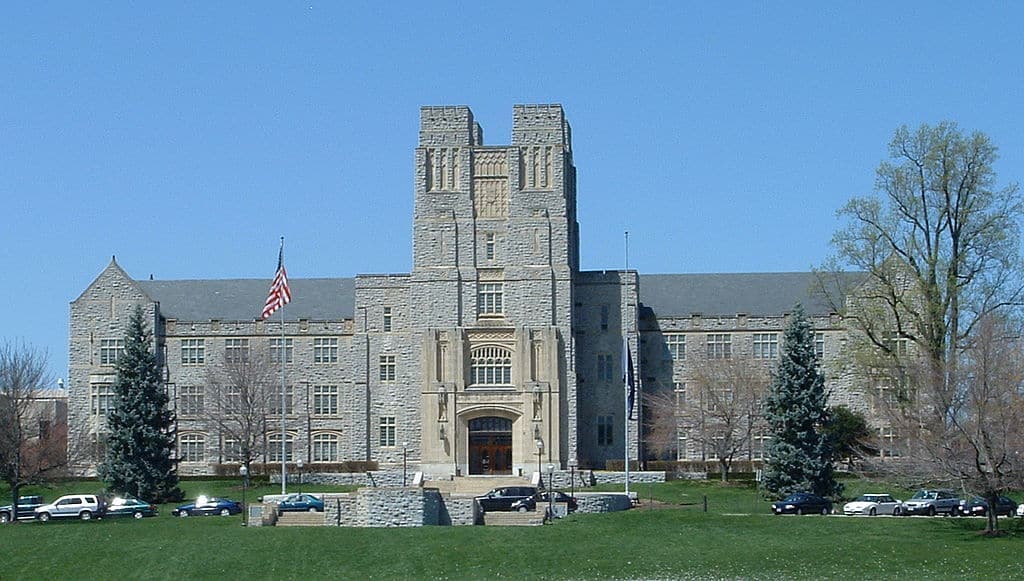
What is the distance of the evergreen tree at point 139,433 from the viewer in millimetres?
68500

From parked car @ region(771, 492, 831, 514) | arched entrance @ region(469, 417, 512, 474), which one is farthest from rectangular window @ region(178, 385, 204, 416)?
parked car @ region(771, 492, 831, 514)

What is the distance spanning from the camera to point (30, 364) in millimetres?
69688

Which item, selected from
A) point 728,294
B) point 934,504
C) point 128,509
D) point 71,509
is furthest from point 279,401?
point 934,504

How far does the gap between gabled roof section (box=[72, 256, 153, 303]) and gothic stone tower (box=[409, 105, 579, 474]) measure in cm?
1555

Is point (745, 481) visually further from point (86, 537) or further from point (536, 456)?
point (86, 537)

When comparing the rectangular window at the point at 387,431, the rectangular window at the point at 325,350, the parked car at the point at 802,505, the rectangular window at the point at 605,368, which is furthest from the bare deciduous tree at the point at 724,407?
the rectangular window at the point at 325,350

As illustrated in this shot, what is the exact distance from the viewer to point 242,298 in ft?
303

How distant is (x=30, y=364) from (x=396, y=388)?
67.3ft

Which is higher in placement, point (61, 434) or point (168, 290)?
point (168, 290)

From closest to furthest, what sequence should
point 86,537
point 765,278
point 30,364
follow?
point 86,537 < point 30,364 < point 765,278

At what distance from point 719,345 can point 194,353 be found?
88.3 feet

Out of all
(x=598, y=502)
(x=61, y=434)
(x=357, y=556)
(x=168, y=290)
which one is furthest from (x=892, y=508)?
(x=168, y=290)

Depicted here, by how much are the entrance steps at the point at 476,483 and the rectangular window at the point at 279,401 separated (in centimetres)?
1132

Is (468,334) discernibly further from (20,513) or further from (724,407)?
(20,513)
